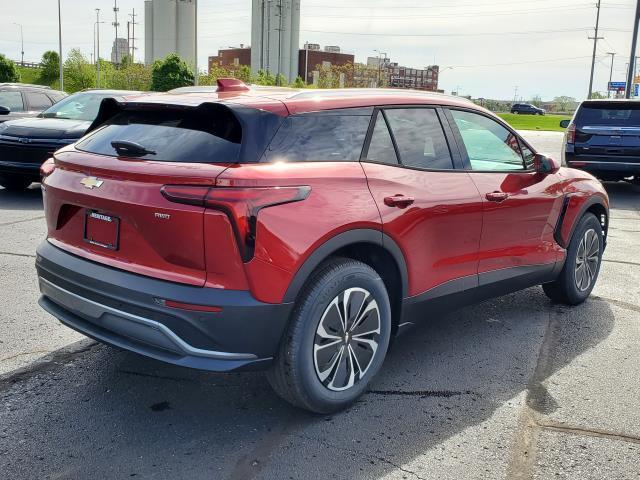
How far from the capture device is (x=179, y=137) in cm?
328

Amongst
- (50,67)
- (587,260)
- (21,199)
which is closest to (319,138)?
(587,260)

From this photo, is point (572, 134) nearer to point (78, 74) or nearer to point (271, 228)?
point (271, 228)

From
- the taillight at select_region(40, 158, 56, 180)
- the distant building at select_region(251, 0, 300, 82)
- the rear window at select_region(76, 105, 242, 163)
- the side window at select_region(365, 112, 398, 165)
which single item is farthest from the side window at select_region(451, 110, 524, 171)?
the distant building at select_region(251, 0, 300, 82)

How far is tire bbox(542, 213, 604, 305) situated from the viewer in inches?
211

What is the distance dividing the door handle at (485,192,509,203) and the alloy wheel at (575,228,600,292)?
4.46 ft

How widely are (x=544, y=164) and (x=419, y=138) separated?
135 cm

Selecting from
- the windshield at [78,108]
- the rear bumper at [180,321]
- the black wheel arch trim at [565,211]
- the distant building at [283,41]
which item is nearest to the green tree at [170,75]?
the windshield at [78,108]

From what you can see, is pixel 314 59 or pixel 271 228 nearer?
pixel 271 228

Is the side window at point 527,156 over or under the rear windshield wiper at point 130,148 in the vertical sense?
under

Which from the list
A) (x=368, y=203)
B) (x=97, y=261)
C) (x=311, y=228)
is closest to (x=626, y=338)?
(x=368, y=203)

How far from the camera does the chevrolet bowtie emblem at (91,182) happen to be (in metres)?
3.26

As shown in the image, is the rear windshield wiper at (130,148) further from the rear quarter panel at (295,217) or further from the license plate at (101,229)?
the rear quarter panel at (295,217)

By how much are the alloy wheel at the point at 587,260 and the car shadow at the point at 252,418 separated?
1.07m

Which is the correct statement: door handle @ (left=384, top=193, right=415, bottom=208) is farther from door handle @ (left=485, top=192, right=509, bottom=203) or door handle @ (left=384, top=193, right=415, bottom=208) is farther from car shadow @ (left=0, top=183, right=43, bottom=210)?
car shadow @ (left=0, top=183, right=43, bottom=210)
